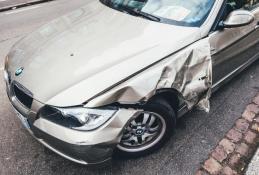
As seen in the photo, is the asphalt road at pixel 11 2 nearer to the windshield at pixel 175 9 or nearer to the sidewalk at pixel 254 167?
the windshield at pixel 175 9

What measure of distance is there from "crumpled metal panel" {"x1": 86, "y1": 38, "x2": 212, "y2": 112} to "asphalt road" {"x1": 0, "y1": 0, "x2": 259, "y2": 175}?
38 centimetres

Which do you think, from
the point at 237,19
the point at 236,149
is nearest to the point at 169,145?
the point at 236,149

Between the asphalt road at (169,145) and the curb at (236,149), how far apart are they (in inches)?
3.0

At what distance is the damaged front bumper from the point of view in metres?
2.69

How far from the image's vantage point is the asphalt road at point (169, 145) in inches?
128

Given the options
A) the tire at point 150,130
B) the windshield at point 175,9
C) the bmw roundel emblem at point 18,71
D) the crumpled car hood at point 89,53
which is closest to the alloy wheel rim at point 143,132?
the tire at point 150,130

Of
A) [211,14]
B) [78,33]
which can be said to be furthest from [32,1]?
[211,14]

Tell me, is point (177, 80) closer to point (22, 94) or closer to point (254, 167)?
point (254, 167)

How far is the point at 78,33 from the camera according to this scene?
11.7ft

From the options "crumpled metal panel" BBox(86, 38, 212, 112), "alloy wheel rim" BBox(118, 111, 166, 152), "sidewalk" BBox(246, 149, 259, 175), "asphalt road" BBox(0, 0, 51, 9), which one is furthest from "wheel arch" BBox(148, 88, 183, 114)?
"asphalt road" BBox(0, 0, 51, 9)

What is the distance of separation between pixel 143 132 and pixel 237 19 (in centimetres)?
165

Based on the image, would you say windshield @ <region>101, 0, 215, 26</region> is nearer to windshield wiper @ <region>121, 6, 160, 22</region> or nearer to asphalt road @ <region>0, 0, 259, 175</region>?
windshield wiper @ <region>121, 6, 160, 22</region>

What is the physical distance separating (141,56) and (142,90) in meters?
0.38

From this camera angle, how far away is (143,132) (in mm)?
3227
